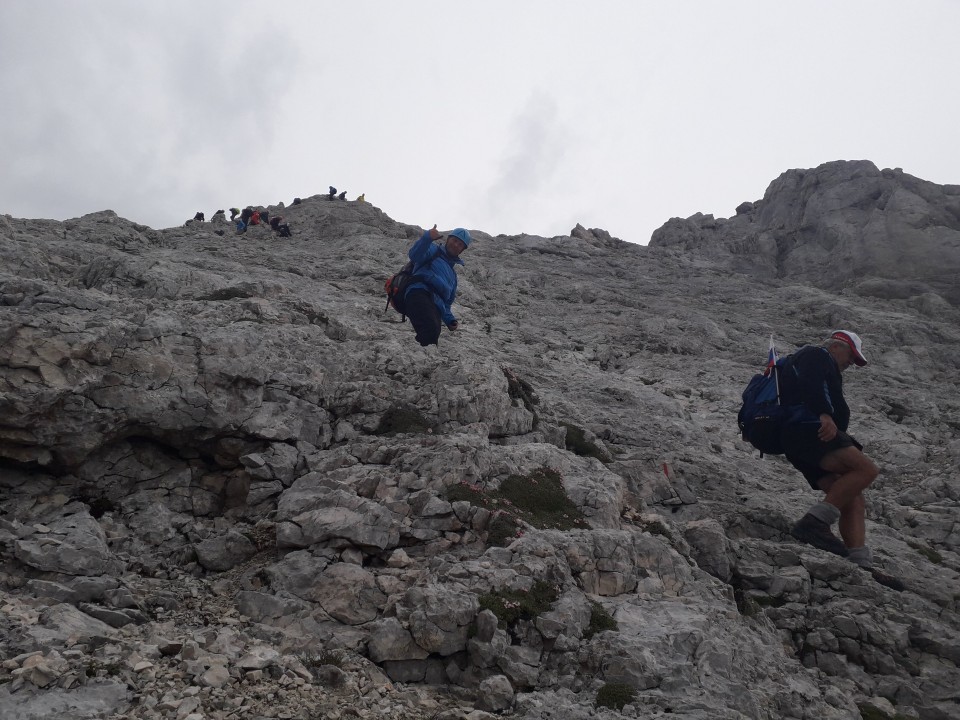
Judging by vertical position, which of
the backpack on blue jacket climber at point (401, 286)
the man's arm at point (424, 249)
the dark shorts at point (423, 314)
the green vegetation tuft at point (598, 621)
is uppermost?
the man's arm at point (424, 249)

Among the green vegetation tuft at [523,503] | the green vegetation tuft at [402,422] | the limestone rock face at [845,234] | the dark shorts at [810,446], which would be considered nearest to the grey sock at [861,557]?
the dark shorts at [810,446]

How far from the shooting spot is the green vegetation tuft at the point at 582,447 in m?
18.5

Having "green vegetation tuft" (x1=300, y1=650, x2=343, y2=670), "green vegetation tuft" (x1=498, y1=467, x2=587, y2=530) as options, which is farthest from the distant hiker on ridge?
"green vegetation tuft" (x1=300, y1=650, x2=343, y2=670)

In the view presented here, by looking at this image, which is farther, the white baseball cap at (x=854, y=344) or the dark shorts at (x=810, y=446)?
the white baseball cap at (x=854, y=344)

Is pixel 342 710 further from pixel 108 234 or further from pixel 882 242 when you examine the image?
pixel 882 242

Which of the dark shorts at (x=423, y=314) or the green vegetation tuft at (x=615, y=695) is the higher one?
the dark shorts at (x=423, y=314)

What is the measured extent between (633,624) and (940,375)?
23850 mm

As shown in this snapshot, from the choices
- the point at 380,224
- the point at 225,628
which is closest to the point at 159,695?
the point at 225,628

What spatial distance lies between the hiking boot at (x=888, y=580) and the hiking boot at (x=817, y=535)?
0.84m

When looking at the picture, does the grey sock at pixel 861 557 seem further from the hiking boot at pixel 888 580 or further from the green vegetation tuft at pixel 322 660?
the green vegetation tuft at pixel 322 660

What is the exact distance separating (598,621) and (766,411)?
33.8 feet

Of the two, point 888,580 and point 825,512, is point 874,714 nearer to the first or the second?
point 888,580

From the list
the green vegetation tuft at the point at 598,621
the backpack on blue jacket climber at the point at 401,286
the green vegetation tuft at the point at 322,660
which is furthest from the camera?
the backpack on blue jacket climber at the point at 401,286

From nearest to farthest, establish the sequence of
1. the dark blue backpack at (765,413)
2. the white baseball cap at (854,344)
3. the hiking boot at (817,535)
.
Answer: the hiking boot at (817,535)
the dark blue backpack at (765,413)
the white baseball cap at (854,344)
